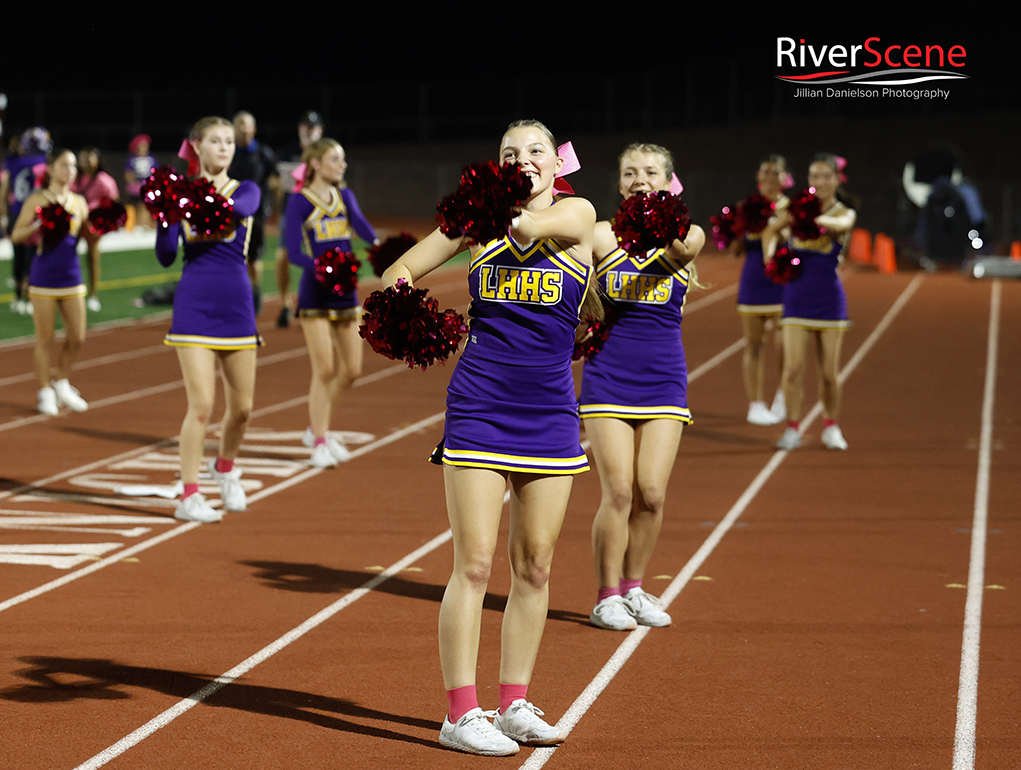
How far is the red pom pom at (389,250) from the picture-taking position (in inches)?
257

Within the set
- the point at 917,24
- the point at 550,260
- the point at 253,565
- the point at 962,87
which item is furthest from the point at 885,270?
the point at 550,260

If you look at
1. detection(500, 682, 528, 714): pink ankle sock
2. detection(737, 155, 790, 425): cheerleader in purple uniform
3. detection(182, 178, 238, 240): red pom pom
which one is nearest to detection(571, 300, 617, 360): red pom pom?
detection(500, 682, 528, 714): pink ankle sock

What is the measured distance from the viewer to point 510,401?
163 inches

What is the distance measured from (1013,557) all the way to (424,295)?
4.23 metres

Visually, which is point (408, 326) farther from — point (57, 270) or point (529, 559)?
point (57, 270)

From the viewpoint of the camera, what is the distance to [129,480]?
340 inches

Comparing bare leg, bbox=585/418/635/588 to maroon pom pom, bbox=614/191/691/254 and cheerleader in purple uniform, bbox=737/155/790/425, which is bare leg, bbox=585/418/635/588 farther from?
cheerleader in purple uniform, bbox=737/155/790/425

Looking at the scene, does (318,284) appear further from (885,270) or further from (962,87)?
(962,87)

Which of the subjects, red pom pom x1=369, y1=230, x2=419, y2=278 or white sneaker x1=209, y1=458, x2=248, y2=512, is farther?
white sneaker x1=209, y1=458, x2=248, y2=512

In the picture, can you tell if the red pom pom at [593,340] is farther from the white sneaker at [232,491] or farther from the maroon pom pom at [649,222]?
the white sneaker at [232,491]

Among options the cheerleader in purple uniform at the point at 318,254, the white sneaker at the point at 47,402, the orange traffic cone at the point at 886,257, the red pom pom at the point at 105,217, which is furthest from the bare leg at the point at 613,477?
the orange traffic cone at the point at 886,257

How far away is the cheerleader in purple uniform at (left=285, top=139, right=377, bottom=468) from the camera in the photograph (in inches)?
352

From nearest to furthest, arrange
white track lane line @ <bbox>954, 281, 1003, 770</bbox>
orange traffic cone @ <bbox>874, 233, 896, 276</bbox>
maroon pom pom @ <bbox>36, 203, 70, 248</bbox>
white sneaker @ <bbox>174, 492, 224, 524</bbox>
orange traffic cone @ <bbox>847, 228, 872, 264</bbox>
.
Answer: white track lane line @ <bbox>954, 281, 1003, 770</bbox>, white sneaker @ <bbox>174, 492, 224, 524</bbox>, maroon pom pom @ <bbox>36, 203, 70, 248</bbox>, orange traffic cone @ <bbox>874, 233, 896, 276</bbox>, orange traffic cone @ <bbox>847, 228, 872, 264</bbox>

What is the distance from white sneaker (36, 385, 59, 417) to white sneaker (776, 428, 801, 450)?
18.2 ft
